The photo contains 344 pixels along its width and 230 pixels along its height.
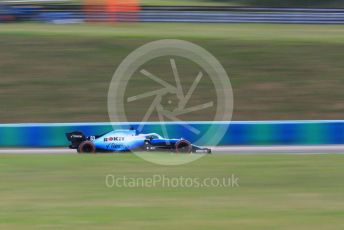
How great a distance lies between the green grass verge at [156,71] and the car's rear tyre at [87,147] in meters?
4.60

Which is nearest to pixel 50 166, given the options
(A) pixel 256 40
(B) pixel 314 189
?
(B) pixel 314 189

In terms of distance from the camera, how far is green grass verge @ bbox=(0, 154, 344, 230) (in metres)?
6.50

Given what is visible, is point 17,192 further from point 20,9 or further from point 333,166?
point 20,9

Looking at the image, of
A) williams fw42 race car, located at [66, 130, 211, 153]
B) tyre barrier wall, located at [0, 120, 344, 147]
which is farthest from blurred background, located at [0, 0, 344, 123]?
williams fw42 race car, located at [66, 130, 211, 153]

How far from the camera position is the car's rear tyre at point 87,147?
515 inches

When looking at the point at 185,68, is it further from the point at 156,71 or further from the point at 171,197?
the point at 171,197

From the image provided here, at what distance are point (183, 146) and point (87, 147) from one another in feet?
5.53

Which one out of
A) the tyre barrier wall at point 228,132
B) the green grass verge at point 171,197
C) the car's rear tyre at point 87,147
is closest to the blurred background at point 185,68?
the tyre barrier wall at point 228,132

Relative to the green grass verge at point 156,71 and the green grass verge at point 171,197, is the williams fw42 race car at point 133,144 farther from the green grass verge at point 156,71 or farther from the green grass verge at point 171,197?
the green grass verge at point 156,71

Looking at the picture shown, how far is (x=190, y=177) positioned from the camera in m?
9.01

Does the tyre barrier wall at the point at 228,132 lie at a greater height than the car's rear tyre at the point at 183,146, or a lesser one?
greater

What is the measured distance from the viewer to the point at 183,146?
12.9 meters

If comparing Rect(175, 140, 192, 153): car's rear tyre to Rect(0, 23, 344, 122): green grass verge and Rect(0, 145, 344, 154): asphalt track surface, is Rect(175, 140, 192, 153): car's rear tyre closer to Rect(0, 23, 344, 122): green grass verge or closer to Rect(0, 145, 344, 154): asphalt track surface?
Rect(0, 145, 344, 154): asphalt track surface

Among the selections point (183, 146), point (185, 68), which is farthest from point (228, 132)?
point (185, 68)
